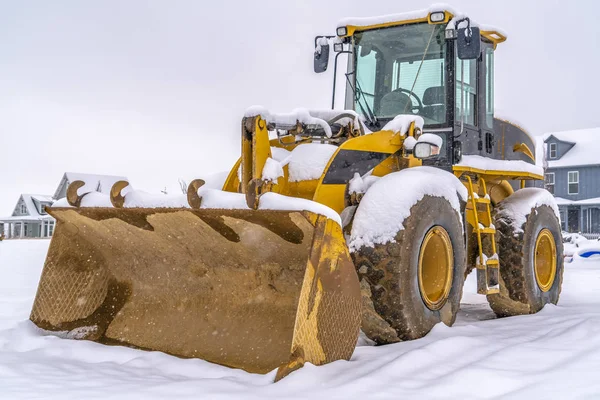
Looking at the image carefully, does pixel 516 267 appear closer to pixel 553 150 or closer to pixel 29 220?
pixel 553 150

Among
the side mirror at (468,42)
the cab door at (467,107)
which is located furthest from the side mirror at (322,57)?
the side mirror at (468,42)

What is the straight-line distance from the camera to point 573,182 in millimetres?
37219

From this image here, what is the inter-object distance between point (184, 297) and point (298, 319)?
4.74ft

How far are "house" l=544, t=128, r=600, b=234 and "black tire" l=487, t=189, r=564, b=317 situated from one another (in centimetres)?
3208

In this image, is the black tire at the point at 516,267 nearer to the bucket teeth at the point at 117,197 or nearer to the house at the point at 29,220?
the bucket teeth at the point at 117,197

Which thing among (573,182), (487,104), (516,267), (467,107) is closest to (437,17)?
(467,107)

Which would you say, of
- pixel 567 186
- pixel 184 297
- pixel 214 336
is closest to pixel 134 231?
pixel 184 297

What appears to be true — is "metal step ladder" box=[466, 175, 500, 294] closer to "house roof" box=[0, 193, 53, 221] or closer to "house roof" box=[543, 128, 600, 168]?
"house roof" box=[543, 128, 600, 168]

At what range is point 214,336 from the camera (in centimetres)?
435

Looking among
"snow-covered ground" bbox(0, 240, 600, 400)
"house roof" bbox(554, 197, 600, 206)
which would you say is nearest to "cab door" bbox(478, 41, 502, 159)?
"snow-covered ground" bbox(0, 240, 600, 400)

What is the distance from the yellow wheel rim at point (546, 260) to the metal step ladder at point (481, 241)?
1131 mm

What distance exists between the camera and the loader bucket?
12.0 feet

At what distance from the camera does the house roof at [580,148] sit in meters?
36.8

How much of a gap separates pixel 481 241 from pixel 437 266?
105cm
